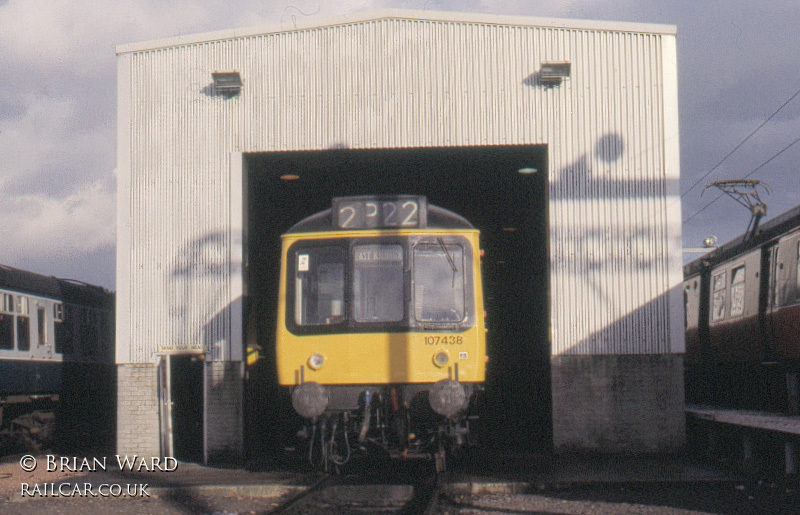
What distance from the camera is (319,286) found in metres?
10.5

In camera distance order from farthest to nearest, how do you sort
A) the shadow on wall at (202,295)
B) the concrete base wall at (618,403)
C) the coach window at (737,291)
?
1. the coach window at (737,291)
2. the shadow on wall at (202,295)
3. the concrete base wall at (618,403)

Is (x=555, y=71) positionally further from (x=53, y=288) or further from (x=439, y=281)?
(x=53, y=288)

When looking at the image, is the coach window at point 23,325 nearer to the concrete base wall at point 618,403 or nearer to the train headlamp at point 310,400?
the train headlamp at point 310,400

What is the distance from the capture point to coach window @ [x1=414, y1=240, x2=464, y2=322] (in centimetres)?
1037

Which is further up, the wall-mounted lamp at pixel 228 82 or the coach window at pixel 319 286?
the wall-mounted lamp at pixel 228 82

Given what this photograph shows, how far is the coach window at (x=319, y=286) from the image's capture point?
10.4 m

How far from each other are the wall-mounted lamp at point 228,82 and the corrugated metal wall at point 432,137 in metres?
0.14

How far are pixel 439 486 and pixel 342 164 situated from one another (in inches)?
250

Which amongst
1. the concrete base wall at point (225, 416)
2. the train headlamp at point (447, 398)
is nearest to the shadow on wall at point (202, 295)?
the concrete base wall at point (225, 416)

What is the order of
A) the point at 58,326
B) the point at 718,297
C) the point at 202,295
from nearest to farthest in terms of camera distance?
the point at 202,295
the point at 718,297
the point at 58,326

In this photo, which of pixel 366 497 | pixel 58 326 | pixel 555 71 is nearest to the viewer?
pixel 366 497

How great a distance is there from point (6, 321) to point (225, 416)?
3922 millimetres

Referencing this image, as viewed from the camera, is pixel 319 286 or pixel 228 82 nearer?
pixel 319 286

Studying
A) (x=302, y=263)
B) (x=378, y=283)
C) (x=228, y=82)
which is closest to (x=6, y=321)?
(x=228, y=82)
